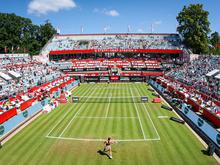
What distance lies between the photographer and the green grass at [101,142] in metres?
19.6

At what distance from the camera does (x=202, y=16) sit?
76.2 metres

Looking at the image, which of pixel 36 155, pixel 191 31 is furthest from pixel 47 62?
pixel 36 155

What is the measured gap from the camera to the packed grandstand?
43125 mm

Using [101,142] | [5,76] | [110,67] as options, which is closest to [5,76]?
[5,76]

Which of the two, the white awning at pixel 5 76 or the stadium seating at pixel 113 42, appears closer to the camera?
the white awning at pixel 5 76

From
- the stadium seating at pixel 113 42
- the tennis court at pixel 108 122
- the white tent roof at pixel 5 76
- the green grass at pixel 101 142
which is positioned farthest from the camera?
the stadium seating at pixel 113 42

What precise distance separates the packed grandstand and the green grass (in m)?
7.91

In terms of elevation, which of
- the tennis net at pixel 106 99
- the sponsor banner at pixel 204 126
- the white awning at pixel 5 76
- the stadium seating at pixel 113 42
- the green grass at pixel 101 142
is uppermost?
the stadium seating at pixel 113 42

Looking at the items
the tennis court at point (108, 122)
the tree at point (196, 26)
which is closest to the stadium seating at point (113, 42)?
the tree at point (196, 26)

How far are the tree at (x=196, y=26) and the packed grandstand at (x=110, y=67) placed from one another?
4155 mm

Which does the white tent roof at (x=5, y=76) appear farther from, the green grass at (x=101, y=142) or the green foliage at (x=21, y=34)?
the green foliage at (x=21, y=34)

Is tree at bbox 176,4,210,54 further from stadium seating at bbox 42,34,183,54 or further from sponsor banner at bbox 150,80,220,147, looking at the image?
sponsor banner at bbox 150,80,220,147

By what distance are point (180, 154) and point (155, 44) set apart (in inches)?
2811

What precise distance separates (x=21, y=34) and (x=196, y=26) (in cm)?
6640
